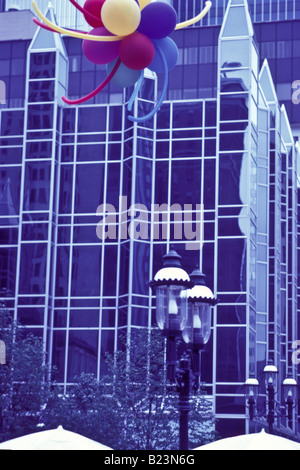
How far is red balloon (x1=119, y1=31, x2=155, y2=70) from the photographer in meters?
14.4

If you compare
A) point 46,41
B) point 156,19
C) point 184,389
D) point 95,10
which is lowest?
point 184,389

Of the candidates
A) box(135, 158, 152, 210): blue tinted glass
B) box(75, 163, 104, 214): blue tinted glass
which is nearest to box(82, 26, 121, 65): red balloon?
box(135, 158, 152, 210): blue tinted glass

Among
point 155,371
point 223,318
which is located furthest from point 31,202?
point 155,371

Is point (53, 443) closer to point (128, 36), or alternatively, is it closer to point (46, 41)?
point (128, 36)

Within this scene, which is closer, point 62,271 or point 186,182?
point 62,271

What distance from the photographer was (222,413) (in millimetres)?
43938

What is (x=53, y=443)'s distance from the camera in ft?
44.2

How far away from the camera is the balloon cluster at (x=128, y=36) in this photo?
14.3 metres

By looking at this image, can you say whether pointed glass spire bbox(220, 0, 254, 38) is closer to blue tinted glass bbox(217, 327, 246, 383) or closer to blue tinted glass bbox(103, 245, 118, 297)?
blue tinted glass bbox(103, 245, 118, 297)

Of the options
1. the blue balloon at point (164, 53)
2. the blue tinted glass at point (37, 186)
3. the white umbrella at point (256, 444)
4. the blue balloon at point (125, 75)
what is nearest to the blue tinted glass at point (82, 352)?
the blue tinted glass at point (37, 186)

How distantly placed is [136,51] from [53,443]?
547 cm

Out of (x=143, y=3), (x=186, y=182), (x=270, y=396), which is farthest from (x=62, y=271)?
(x=143, y=3)

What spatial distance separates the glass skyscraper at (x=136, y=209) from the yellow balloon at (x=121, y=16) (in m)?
31.0

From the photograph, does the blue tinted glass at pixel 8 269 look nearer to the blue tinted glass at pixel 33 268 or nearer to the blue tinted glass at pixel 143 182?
the blue tinted glass at pixel 33 268
